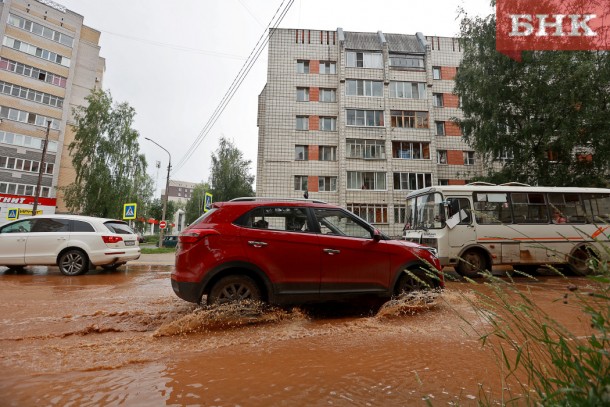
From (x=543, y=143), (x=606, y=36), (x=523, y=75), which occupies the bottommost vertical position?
(x=543, y=143)

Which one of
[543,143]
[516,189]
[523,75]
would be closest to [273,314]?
[516,189]

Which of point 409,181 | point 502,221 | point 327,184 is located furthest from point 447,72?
point 502,221

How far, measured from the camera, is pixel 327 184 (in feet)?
82.5

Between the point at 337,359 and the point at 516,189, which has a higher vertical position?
the point at 516,189

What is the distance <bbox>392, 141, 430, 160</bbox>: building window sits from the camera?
25828 millimetres

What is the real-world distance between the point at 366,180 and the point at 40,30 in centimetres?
4115

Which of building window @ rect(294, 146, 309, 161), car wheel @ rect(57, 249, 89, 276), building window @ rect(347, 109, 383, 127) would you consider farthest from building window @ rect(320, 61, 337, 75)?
car wheel @ rect(57, 249, 89, 276)

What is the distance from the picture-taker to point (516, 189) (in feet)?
32.4

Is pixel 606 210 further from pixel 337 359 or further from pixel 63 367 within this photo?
pixel 63 367

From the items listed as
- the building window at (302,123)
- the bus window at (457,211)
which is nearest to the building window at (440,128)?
the building window at (302,123)

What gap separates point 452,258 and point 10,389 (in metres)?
9.39

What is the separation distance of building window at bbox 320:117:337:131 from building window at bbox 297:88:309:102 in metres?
2.19

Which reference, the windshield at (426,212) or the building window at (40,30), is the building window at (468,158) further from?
the building window at (40,30)

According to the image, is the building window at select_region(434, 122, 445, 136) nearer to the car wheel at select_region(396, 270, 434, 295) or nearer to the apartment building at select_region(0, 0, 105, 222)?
the car wheel at select_region(396, 270, 434, 295)
